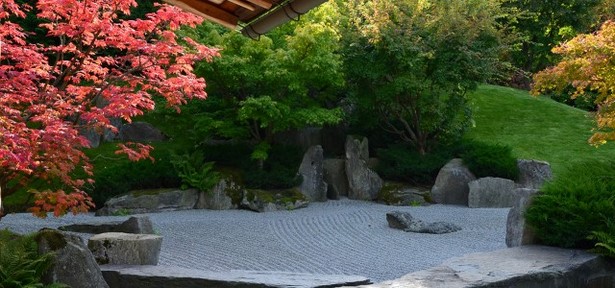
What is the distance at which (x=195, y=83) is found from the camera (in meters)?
10.3

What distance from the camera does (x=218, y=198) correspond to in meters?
15.9

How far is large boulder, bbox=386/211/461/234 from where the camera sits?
13031 millimetres

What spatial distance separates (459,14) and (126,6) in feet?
31.8

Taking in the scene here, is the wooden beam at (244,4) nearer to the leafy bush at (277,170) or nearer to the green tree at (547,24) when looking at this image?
the leafy bush at (277,170)

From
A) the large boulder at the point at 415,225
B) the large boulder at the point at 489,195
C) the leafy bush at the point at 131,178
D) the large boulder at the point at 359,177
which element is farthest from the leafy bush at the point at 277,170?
the large boulder at the point at 489,195

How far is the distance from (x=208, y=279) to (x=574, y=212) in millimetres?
3765

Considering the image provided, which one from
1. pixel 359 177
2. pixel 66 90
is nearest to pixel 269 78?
pixel 359 177

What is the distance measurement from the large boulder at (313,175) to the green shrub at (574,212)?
9082 mm

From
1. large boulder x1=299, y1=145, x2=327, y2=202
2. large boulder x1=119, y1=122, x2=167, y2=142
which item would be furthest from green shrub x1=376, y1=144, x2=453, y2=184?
large boulder x1=119, y1=122, x2=167, y2=142

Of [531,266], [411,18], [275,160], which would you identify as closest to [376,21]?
[411,18]

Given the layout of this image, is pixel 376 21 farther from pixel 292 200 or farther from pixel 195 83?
pixel 195 83

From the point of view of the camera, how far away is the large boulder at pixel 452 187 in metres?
17.2

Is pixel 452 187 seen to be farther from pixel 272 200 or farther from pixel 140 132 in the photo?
pixel 140 132

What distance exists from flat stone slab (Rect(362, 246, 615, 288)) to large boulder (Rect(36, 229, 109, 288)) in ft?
7.65
